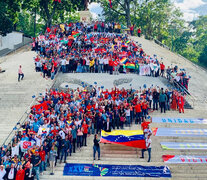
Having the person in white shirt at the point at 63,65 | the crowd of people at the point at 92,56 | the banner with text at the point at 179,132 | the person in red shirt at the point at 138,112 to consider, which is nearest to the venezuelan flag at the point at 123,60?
the crowd of people at the point at 92,56

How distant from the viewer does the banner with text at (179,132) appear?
1565 centimetres

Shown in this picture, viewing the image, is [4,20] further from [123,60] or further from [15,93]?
[123,60]

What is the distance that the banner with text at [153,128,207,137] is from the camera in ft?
51.3

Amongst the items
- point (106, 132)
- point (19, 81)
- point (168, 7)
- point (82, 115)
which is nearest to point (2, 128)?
point (82, 115)

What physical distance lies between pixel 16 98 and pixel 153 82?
34.5ft

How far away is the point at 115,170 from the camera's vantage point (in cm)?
1276

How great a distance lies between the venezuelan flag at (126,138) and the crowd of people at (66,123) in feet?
1.84

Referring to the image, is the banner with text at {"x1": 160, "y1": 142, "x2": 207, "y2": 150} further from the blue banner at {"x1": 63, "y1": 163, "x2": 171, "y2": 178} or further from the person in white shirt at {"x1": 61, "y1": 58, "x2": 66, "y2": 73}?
the person in white shirt at {"x1": 61, "y1": 58, "x2": 66, "y2": 73}

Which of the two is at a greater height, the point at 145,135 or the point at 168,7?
the point at 168,7

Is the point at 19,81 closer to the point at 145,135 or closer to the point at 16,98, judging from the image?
the point at 16,98

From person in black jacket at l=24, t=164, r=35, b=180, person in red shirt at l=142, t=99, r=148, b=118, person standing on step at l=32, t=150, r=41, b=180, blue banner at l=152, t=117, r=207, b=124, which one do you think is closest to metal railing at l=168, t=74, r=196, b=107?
blue banner at l=152, t=117, r=207, b=124

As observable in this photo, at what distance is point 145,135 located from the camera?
1385 cm

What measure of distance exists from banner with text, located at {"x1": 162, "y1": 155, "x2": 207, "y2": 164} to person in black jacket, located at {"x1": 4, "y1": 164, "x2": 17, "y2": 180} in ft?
22.4

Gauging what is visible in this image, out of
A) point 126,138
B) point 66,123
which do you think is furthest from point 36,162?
point 126,138
